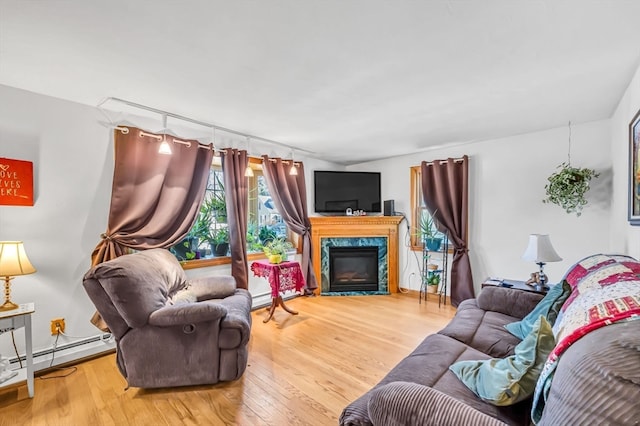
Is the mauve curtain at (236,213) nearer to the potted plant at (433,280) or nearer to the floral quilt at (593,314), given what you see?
the potted plant at (433,280)

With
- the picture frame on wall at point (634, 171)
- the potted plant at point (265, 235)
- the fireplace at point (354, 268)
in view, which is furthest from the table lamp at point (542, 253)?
the potted plant at point (265, 235)

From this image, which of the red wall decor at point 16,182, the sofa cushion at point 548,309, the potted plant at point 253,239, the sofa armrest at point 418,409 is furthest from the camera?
the potted plant at point 253,239

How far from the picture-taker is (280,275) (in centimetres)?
345

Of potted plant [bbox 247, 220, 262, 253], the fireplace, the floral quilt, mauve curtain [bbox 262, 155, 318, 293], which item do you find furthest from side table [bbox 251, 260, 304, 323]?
the floral quilt

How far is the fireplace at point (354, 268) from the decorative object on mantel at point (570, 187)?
2459 mm

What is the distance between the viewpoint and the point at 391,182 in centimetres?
490

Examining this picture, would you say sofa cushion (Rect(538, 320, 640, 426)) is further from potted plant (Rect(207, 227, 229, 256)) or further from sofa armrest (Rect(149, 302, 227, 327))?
potted plant (Rect(207, 227, 229, 256))

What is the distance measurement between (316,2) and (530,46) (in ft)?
4.34

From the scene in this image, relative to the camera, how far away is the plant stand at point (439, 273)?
4.13 meters

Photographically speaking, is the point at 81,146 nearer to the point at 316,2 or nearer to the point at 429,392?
the point at 316,2

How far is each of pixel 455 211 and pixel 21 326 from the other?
452 centimetres

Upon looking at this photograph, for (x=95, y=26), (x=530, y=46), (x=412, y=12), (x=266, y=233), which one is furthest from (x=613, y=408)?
(x=266, y=233)

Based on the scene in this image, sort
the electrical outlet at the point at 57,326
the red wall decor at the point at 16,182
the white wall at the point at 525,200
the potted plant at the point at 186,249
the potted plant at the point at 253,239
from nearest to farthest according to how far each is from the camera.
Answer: the red wall decor at the point at 16,182
the electrical outlet at the point at 57,326
the white wall at the point at 525,200
the potted plant at the point at 186,249
the potted plant at the point at 253,239

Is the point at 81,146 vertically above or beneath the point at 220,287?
above
